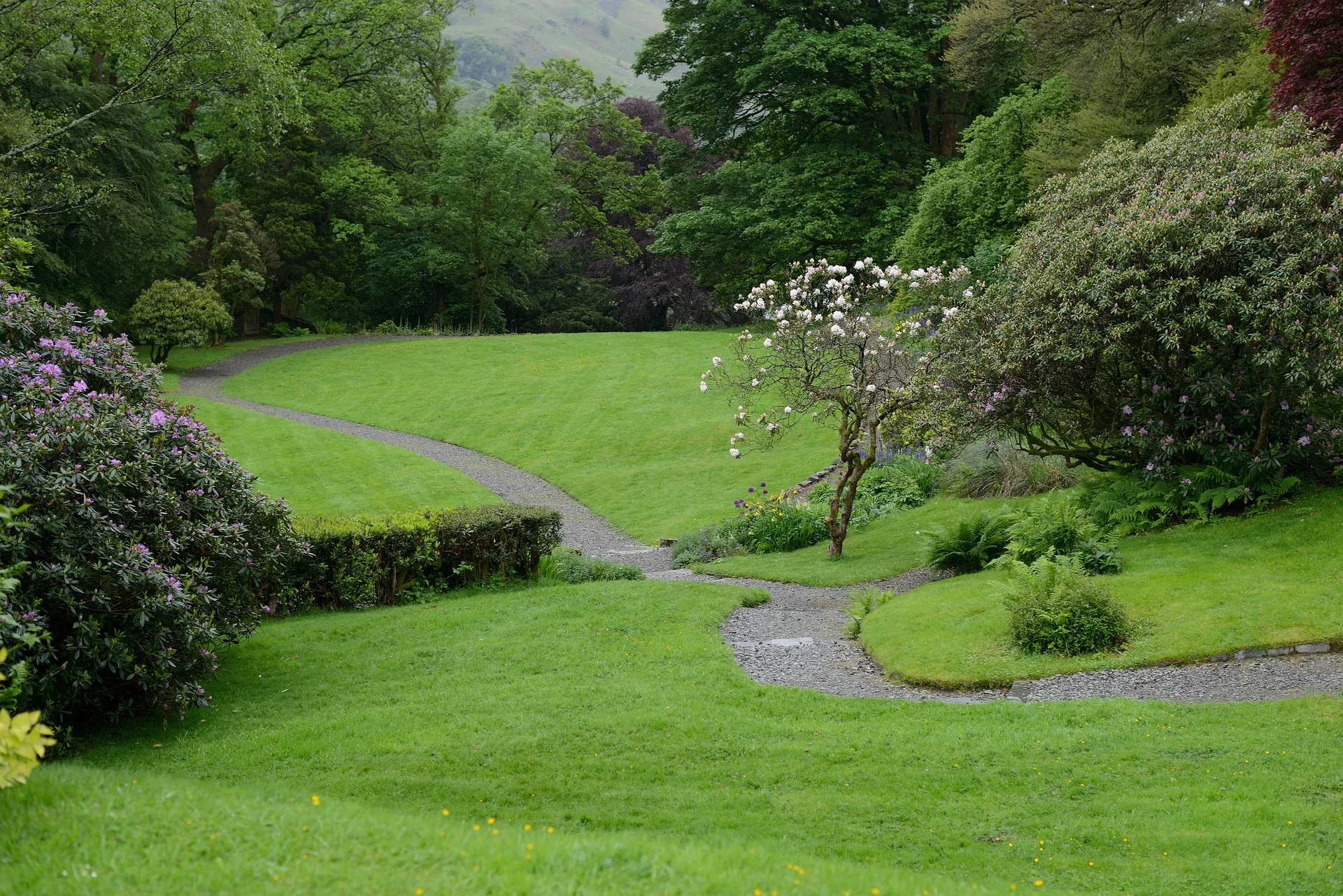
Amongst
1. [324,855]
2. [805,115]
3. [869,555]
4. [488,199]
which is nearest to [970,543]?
[869,555]

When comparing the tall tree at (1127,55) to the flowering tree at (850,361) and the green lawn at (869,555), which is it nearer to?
the flowering tree at (850,361)

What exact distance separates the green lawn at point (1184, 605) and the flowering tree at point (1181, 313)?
1.38m

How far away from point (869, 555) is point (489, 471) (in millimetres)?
Result: 12910

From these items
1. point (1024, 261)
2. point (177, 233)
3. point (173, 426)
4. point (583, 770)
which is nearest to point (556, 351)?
point (177, 233)

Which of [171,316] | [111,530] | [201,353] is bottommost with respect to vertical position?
[111,530]

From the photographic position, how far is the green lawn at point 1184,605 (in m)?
9.59

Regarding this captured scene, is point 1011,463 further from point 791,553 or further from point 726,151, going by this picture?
point 726,151

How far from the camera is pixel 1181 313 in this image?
1241cm

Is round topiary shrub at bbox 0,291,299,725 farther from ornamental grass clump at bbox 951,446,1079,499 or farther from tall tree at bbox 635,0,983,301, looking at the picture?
tall tree at bbox 635,0,983,301

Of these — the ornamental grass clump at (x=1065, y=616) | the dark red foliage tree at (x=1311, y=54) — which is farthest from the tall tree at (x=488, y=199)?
the ornamental grass clump at (x=1065, y=616)

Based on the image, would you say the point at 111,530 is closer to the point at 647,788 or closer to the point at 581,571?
the point at 647,788

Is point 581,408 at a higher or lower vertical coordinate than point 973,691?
higher

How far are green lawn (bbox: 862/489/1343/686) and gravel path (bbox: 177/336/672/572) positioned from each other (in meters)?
7.14

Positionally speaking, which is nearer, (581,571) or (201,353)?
(581,571)
